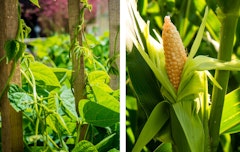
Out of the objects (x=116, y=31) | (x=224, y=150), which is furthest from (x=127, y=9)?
(x=224, y=150)

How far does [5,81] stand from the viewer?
628mm

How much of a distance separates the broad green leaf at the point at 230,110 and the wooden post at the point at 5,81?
11.6 inches

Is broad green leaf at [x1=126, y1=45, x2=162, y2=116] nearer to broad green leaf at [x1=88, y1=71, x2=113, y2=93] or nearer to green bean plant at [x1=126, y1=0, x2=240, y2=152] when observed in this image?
green bean plant at [x1=126, y1=0, x2=240, y2=152]

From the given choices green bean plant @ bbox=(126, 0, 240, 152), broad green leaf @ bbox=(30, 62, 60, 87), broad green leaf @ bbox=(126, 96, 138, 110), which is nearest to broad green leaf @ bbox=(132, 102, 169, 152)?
green bean plant @ bbox=(126, 0, 240, 152)

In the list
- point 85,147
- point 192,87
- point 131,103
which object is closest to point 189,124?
point 192,87

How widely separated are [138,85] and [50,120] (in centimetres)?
15

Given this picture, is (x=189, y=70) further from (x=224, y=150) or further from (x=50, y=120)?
(x=224, y=150)

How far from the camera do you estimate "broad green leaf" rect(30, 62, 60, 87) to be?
2.37ft

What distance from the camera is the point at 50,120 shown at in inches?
26.3

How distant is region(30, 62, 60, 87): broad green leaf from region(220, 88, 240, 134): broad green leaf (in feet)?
0.89

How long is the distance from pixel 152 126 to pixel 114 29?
0.25m

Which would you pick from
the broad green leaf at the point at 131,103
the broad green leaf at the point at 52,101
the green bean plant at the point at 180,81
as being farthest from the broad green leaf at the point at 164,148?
the broad green leaf at the point at 131,103

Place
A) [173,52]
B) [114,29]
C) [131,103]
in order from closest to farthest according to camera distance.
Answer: [173,52], [114,29], [131,103]

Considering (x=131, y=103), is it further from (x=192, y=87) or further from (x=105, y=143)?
(x=192, y=87)
